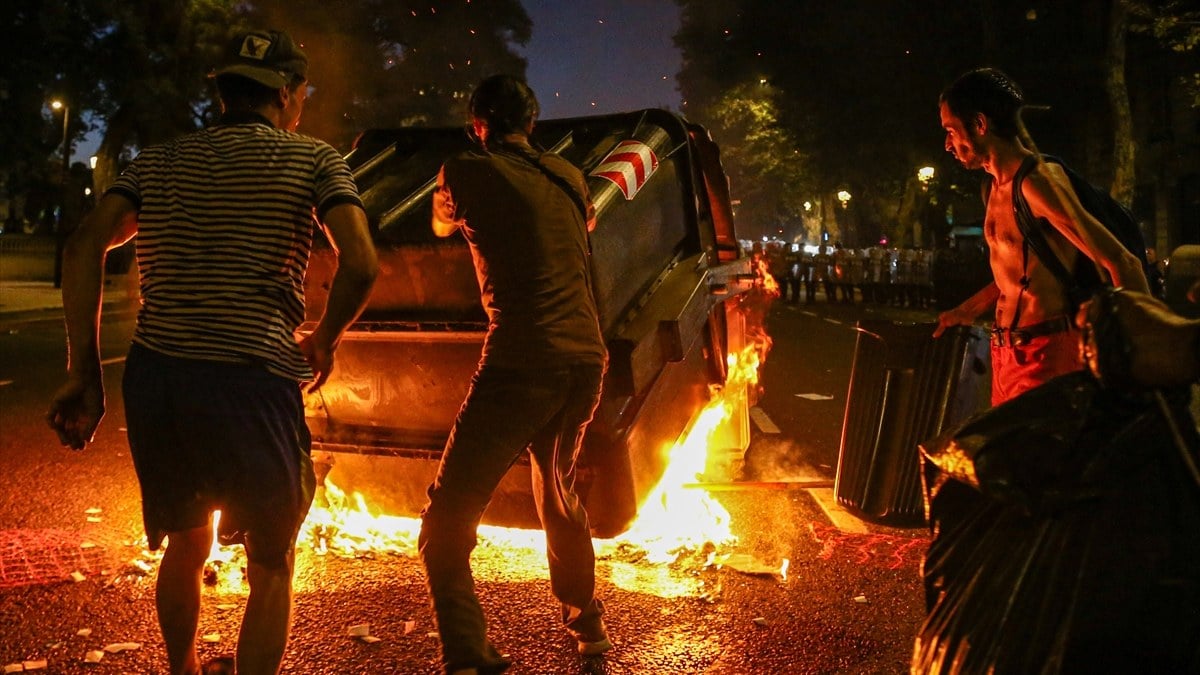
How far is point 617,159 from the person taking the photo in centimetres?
412

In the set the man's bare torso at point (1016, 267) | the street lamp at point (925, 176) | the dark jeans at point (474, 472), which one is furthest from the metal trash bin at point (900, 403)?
the street lamp at point (925, 176)

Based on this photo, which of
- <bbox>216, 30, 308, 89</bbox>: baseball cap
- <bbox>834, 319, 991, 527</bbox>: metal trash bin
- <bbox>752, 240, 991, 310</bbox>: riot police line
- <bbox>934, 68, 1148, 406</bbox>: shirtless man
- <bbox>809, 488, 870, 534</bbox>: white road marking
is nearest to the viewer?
<bbox>216, 30, 308, 89</bbox>: baseball cap

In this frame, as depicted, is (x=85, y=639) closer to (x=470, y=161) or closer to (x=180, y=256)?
(x=180, y=256)

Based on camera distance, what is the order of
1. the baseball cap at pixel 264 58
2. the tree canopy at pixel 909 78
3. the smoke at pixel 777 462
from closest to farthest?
the baseball cap at pixel 264 58
the smoke at pixel 777 462
the tree canopy at pixel 909 78

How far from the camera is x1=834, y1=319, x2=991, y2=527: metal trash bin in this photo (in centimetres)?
418

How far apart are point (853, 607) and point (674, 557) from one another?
866 mm

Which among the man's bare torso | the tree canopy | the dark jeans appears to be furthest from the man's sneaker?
the tree canopy

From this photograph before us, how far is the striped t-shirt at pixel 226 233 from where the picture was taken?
256 centimetres

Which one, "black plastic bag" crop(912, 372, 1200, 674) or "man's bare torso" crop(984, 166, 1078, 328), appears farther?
"man's bare torso" crop(984, 166, 1078, 328)

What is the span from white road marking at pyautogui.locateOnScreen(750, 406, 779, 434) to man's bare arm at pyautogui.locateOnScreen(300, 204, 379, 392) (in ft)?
17.8

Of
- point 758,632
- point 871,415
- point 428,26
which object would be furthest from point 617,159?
point 428,26

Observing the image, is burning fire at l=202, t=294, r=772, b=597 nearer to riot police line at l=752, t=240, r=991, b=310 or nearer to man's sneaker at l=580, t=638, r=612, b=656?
man's sneaker at l=580, t=638, r=612, b=656

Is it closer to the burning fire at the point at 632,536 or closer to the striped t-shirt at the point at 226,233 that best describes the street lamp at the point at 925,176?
the burning fire at the point at 632,536

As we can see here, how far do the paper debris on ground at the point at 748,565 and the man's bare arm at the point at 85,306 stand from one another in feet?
8.80
